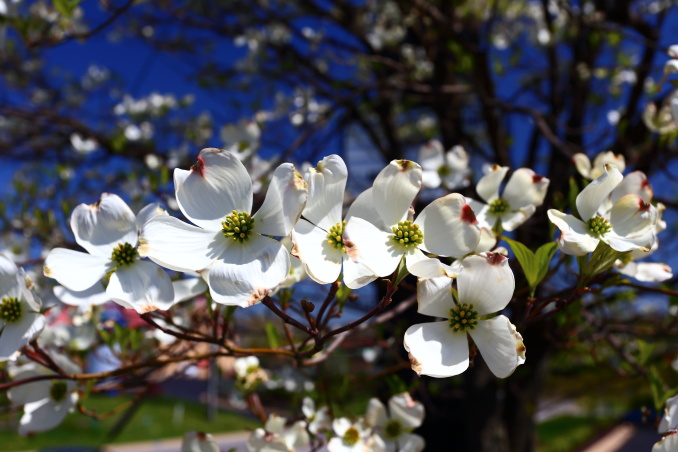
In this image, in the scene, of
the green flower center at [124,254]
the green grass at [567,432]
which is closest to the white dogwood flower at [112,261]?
the green flower center at [124,254]

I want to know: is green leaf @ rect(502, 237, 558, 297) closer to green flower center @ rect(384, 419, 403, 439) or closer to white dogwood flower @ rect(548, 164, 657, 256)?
white dogwood flower @ rect(548, 164, 657, 256)

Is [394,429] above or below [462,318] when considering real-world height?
below

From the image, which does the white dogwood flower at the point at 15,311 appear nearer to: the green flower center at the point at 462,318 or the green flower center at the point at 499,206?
the green flower center at the point at 462,318

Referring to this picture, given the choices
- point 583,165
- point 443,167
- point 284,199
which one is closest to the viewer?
point 284,199

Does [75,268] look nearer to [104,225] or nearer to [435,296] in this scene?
[104,225]

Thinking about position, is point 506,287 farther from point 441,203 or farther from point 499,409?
point 499,409

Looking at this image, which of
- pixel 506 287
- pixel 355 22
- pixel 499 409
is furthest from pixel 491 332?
pixel 355 22

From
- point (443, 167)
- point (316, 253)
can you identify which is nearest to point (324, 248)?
point (316, 253)

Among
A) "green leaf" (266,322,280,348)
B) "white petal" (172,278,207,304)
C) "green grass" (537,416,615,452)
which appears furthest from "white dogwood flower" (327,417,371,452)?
"green grass" (537,416,615,452)
